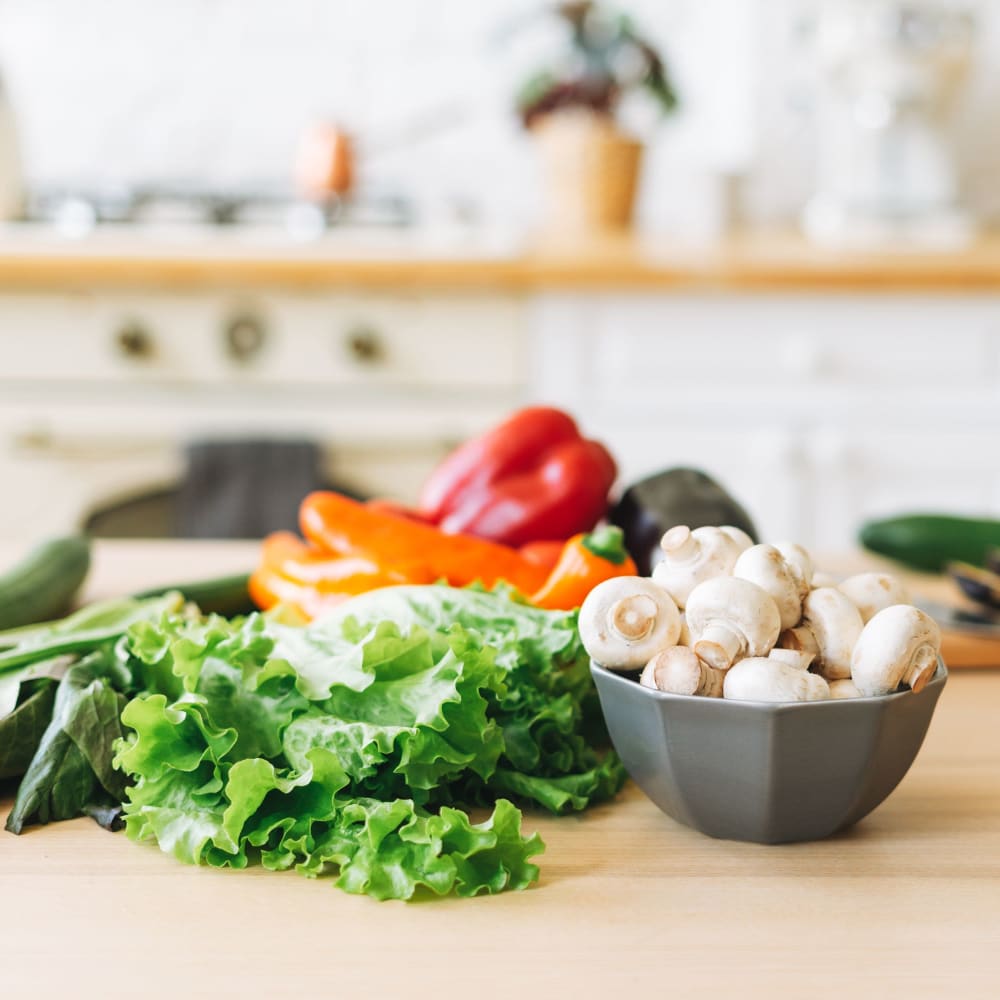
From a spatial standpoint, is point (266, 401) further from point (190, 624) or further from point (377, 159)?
point (190, 624)

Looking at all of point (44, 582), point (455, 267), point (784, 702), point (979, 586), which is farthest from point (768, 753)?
point (455, 267)

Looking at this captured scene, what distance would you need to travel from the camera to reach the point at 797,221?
3.14 m

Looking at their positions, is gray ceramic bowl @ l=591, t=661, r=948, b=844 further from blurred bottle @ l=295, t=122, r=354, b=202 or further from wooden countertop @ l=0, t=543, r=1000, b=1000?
blurred bottle @ l=295, t=122, r=354, b=202

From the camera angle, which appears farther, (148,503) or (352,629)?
(148,503)

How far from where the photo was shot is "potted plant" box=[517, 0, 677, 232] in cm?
266

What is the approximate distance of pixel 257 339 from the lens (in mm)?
2277

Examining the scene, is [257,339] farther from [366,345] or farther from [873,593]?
[873,593]

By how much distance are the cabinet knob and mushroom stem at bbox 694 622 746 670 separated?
1.70 metres

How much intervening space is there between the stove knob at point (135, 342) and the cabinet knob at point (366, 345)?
327 mm

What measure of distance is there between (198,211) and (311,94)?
2.30ft

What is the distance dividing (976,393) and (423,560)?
159 centimetres

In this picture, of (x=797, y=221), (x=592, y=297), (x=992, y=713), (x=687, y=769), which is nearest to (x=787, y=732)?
(x=687, y=769)

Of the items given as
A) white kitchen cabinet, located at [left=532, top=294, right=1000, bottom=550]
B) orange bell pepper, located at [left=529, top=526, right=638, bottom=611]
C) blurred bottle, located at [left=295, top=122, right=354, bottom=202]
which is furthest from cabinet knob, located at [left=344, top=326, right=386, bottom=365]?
orange bell pepper, located at [left=529, top=526, right=638, bottom=611]

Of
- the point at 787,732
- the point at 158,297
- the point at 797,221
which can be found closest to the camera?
the point at 787,732
